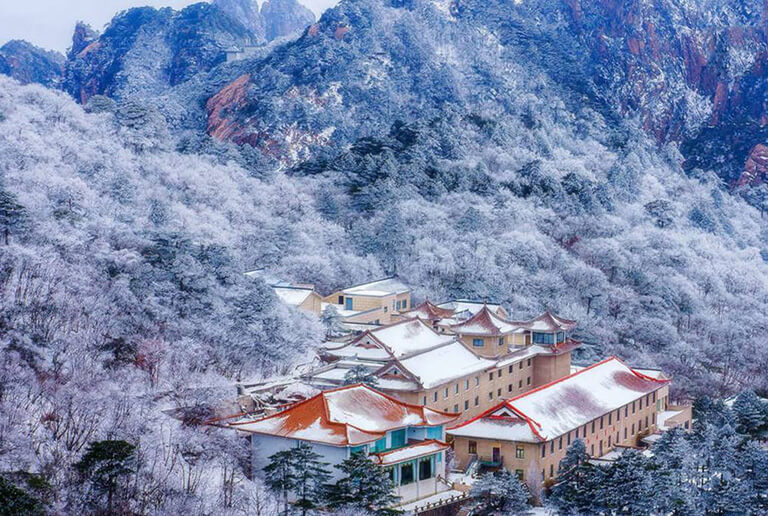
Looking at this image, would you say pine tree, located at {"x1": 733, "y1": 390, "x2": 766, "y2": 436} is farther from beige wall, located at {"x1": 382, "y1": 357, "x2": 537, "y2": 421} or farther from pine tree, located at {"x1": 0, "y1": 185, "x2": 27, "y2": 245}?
pine tree, located at {"x1": 0, "y1": 185, "x2": 27, "y2": 245}


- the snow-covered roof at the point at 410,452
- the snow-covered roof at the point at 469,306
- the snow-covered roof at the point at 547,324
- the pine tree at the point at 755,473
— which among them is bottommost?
the snow-covered roof at the point at 469,306

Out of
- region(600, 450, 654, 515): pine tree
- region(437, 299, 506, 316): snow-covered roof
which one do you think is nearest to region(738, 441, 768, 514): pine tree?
region(600, 450, 654, 515): pine tree

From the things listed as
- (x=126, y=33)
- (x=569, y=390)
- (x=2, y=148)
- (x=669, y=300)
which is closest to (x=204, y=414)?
(x=569, y=390)

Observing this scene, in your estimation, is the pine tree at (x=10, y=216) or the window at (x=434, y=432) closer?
the window at (x=434, y=432)

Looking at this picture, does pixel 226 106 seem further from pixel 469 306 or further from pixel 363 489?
pixel 363 489

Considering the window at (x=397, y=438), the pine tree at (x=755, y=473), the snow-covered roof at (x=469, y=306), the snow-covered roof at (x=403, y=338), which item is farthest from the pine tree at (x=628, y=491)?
the snow-covered roof at (x=469, y=306)

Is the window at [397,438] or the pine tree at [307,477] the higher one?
the pine tree at [307,477]

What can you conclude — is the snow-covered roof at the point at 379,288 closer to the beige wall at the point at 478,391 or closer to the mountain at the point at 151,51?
the beige wall at the point at 478,391
